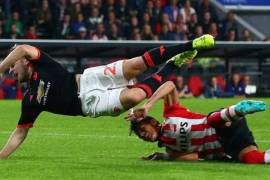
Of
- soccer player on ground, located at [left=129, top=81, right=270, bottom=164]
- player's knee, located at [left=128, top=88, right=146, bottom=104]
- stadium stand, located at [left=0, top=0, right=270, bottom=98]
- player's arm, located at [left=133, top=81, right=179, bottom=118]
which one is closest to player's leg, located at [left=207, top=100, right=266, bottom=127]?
soccer player on ground, located at [left=129, top=81, right=270, bottom=164]

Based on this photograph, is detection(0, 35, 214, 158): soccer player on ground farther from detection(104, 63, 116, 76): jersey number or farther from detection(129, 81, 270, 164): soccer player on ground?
detection(129, 81, 270, 164): soccer player on ground

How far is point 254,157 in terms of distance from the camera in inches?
421

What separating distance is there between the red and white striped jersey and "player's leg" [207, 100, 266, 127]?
0.15 m

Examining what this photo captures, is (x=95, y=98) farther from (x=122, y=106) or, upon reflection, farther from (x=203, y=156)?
(x=203, y=156)

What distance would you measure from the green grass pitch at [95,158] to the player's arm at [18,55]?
45.2 inches

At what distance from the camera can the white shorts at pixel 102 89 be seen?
10.8m

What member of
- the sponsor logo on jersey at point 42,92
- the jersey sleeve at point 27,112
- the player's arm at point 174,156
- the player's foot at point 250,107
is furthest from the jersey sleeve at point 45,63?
the player's foot at point 250,107

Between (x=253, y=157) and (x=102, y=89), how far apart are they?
1.99 m

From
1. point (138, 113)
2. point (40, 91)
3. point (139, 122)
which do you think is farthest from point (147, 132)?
point (40, 91)

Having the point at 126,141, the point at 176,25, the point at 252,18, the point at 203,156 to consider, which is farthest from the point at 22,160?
the point at 252,18

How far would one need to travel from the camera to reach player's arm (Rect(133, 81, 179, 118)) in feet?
33.6

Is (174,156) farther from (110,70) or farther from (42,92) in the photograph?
(42,92)

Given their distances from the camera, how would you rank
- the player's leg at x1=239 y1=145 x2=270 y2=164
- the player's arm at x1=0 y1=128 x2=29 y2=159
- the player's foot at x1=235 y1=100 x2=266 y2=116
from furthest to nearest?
the player's arm at x1=0 y1=128 x2=29 y2=159 → the player's leg at x1=239 y1=145 x2=270 y2=164 → the player's foot at x1=235 y1=100 x2=266 y2=116

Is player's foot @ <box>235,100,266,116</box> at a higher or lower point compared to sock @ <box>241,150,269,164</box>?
higher
